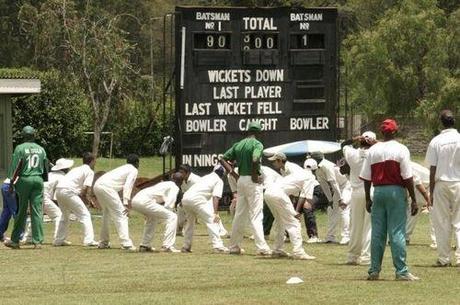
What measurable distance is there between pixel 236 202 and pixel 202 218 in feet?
3.00

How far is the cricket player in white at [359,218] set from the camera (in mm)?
17938

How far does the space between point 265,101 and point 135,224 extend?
14.2 feet

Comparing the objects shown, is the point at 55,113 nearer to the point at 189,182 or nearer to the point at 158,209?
the point at 189,182

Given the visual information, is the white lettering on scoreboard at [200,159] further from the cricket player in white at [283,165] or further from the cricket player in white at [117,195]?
the cricket player in white at [283,165]

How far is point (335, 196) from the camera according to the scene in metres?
24.1

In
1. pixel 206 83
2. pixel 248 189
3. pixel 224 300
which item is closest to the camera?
pixel 224 300

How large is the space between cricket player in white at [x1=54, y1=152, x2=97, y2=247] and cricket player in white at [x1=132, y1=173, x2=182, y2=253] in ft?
6.36

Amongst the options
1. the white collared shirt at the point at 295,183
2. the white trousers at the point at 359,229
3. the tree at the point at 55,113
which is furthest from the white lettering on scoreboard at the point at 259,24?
the tree at the point at 55,113

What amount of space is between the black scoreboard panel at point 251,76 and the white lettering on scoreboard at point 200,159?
0.07ft

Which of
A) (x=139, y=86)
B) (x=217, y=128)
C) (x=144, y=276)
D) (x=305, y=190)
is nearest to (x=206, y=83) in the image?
(x=217, y=128)

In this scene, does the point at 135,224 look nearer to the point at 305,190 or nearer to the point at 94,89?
the point at 305,190

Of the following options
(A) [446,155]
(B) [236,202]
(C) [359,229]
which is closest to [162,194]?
(B) [236,202]

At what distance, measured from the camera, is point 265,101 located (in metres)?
29.3

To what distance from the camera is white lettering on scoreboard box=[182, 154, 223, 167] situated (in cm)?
2872
